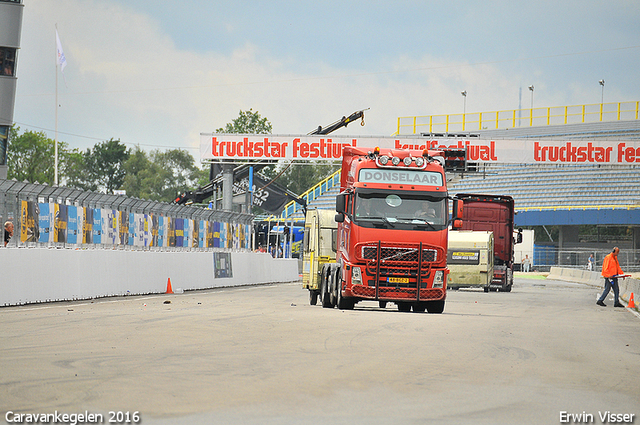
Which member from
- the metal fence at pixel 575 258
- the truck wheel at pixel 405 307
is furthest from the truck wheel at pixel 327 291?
the metal fence at pixel 575 258

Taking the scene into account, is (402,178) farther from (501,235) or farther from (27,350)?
(501,235)

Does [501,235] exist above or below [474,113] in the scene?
below

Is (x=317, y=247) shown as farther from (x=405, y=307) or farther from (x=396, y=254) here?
(x=396, y=254)

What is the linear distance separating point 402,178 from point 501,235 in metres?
19.7

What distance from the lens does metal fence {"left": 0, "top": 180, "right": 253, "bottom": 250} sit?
20.3 metres

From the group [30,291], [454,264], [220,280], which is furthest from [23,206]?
[454,264]

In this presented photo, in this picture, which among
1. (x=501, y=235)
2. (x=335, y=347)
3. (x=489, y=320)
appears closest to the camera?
(x=335, y=347)

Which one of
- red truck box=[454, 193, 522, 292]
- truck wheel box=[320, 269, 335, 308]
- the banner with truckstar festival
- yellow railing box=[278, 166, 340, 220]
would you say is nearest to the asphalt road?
truck wheel box=[320, 269, 335, 308]

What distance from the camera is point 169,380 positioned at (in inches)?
330

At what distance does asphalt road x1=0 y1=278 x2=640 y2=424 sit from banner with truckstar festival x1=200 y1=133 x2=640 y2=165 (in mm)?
28436

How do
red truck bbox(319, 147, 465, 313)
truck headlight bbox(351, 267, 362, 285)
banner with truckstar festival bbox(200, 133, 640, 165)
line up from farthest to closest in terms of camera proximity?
banner with truckstar festival bbox(200, 133, 640, 165)
truck headlight bbox(351, 267, 362, 285)
red truck bbox(319, 147, 465, 313)

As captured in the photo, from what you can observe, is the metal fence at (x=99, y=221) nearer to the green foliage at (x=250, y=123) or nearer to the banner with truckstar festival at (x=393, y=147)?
the banner with truckstar festival at (x=393, y=147)

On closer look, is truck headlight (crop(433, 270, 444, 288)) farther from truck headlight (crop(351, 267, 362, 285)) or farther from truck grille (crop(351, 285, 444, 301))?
truck headlight (crop(351, 267, 362, 285))

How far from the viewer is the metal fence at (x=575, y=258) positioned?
2485 inches
